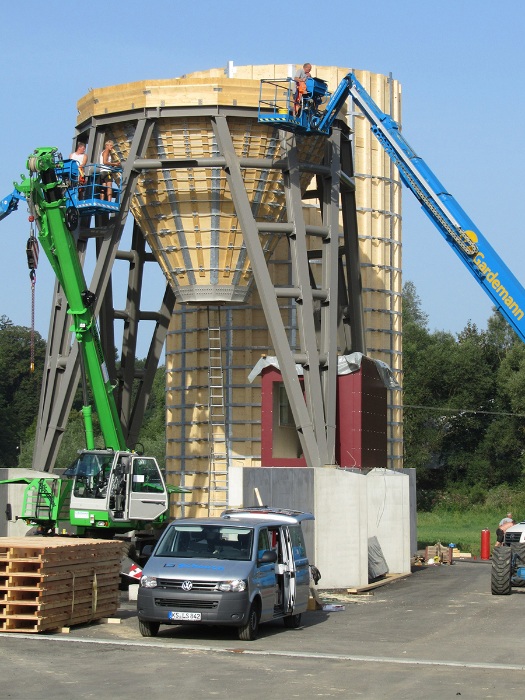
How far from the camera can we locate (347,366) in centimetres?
Answer: 3488

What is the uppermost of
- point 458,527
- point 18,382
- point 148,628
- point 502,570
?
point 18,382

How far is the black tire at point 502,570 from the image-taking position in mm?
27078

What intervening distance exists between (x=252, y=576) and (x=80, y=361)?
46.9ft

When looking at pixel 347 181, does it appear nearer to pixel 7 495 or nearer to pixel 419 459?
pixel 7 495

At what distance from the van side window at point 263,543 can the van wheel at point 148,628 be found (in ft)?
6.24

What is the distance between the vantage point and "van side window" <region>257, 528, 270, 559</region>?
19820 mm

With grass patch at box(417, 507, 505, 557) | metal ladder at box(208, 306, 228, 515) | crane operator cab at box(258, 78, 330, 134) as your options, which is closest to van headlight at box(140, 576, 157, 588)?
crane operator cab at box(258, 78, 330, 134)

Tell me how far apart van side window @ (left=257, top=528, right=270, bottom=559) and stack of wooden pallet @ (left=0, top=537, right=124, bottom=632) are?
277 centimetres

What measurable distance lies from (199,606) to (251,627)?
86cm

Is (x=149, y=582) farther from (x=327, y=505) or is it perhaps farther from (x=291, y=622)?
(x=327, y=505)

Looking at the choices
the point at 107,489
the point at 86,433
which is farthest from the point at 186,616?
the point at 86,433

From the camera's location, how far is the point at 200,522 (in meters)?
20.4

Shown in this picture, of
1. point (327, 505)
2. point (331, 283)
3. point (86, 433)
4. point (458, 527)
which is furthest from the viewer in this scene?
point (458, 527)

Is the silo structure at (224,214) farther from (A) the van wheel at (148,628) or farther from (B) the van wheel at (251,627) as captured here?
(A) the van wheel at (148,628)
